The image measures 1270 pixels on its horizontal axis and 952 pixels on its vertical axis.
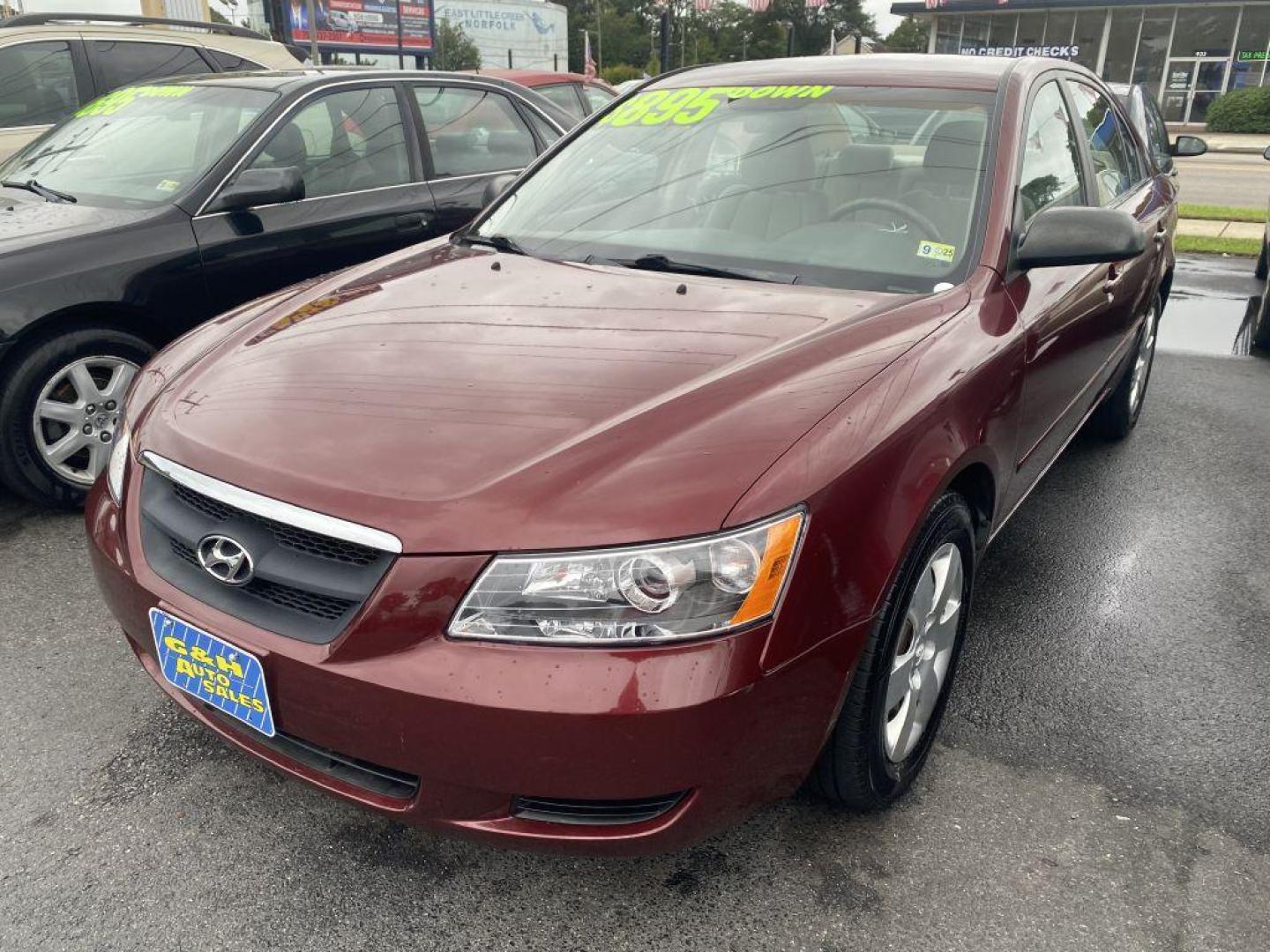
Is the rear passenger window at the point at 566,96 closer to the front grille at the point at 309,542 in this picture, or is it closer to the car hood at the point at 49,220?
the car hood at the point at 49,220

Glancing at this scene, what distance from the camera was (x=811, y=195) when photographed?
9.37ft

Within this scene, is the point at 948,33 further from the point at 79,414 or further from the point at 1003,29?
the point at 79,414

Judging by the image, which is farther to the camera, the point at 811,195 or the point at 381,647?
the point at 811,195

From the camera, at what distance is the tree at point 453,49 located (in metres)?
58.6

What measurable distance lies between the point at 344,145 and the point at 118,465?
287cm

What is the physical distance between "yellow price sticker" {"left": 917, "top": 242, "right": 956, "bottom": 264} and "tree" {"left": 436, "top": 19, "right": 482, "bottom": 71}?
60.2 m

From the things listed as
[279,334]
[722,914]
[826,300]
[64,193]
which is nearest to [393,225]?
[64,193]

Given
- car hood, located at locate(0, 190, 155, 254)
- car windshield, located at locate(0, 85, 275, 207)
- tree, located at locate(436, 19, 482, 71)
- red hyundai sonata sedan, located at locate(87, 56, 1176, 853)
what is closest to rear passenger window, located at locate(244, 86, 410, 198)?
car windshield, located at locate(0, 85, 275, 207)

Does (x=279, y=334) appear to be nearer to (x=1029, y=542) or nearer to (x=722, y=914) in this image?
(x=722, y=914)

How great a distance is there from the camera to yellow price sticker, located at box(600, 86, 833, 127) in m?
3.12

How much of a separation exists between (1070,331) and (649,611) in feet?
6.20

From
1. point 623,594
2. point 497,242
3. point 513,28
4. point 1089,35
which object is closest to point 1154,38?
point 1089,35

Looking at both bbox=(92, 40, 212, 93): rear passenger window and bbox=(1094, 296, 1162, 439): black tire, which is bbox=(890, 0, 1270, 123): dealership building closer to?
bbox=(92, 40, 212, 93): rear passenger window

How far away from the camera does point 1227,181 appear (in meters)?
17.8
